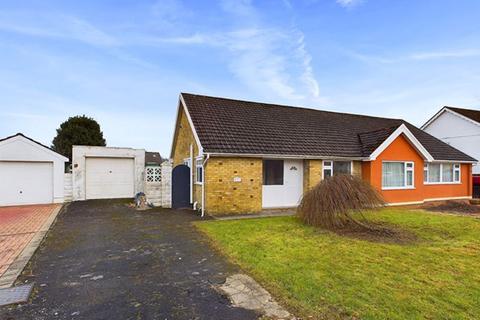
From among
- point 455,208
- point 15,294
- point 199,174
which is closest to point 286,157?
point 199,174

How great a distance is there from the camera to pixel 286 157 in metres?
13.1

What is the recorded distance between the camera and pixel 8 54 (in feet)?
37.0

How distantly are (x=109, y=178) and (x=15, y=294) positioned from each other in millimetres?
15415

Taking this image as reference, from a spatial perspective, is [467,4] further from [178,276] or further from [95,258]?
[95,258]

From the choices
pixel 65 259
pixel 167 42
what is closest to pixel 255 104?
pixel 167 42

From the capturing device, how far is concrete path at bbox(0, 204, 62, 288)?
5.42 metres

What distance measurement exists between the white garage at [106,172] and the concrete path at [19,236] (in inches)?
185

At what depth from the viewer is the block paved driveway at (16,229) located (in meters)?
6.31

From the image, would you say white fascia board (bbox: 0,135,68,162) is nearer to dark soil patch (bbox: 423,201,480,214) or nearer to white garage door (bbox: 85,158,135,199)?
white garage door (bbox: 85,158,135,199)

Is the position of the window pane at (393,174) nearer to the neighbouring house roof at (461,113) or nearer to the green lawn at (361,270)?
the green lawn at (361,270)

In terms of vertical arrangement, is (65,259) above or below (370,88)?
below

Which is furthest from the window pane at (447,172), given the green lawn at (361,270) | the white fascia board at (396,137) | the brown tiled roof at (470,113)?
the green lawn at (361,270)

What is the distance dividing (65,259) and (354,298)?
19.5 ft

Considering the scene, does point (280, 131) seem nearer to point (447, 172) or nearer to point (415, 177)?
point (415, 177)
